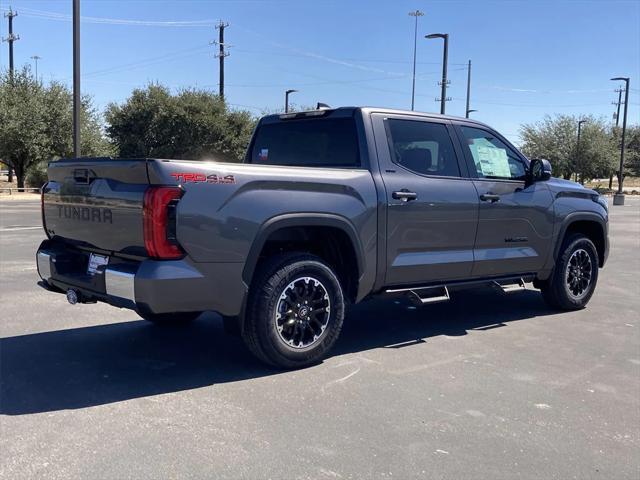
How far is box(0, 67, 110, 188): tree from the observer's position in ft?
108

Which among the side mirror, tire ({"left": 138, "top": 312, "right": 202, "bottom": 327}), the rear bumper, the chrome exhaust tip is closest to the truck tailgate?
the rear bumper

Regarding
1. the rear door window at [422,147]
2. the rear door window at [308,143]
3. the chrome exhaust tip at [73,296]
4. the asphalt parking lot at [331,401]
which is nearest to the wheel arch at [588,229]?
the asphalt parking lot at [331,401]

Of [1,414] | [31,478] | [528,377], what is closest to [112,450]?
[31,478]

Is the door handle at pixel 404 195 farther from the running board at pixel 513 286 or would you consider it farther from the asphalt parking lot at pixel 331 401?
the running board at pixel 513 286

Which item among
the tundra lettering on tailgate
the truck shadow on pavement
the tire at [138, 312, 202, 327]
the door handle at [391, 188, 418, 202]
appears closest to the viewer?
the truck shadow on pavement

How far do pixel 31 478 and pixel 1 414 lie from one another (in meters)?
0.95

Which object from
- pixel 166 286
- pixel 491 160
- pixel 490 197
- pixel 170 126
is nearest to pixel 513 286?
pixel 490 197

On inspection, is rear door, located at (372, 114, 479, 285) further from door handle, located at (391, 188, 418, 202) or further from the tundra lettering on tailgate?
the tundra lettering on tailgate

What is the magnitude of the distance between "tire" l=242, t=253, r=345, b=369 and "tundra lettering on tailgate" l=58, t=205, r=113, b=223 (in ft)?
3.74

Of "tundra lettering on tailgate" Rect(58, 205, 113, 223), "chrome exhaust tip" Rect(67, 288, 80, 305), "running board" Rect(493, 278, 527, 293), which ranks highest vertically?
"tundra lettering on tailgate" Rect(58, 205, 113, 223)

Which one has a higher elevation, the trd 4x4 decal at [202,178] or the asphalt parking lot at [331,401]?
the trd 4x4 decal at [202,178]

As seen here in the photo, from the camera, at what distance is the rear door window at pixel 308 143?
17.7 feet

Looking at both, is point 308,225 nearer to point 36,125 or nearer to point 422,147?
point 422,147

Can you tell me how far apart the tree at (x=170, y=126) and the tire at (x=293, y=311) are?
1280 inches
